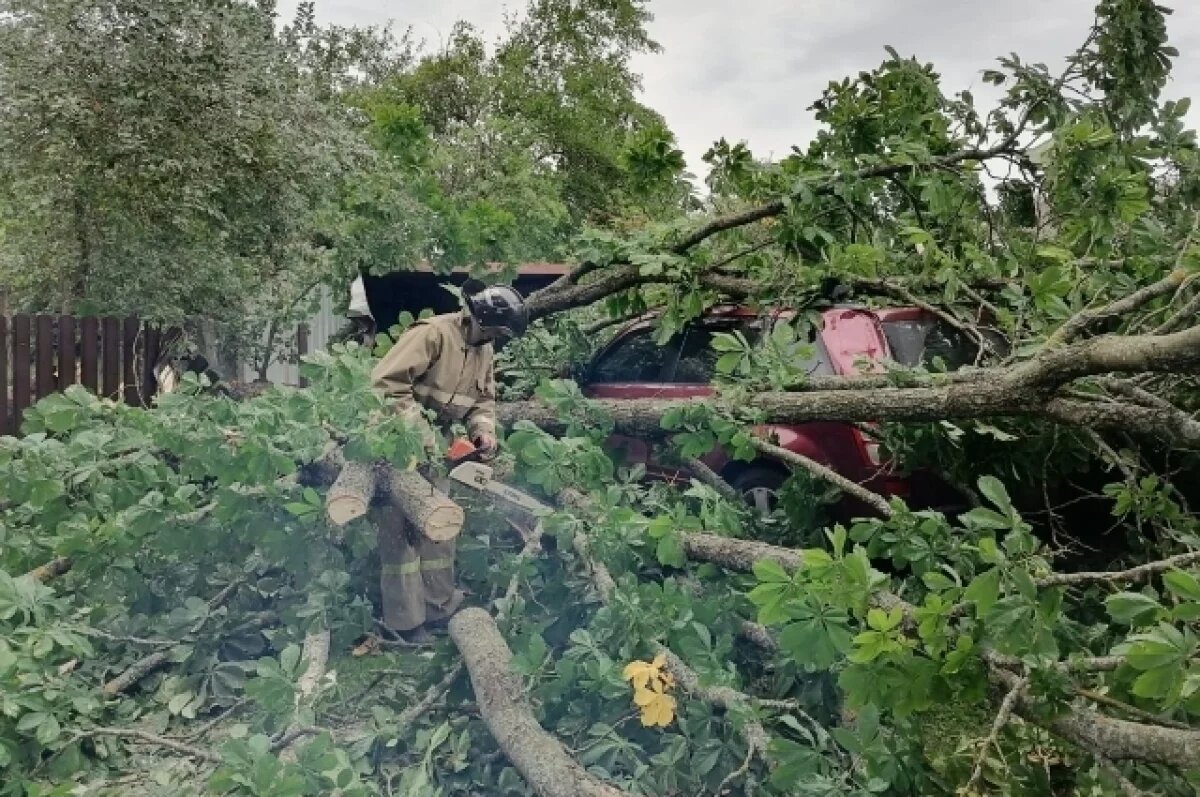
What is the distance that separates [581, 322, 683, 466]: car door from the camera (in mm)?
4801

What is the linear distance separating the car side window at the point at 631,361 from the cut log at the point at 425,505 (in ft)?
7.69

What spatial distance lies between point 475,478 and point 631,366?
229cm

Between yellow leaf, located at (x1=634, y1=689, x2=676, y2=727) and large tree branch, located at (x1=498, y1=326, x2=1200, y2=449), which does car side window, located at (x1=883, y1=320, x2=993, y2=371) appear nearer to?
large tree branch, located at (x1=498, y1=326, x2=1200, y2=449)

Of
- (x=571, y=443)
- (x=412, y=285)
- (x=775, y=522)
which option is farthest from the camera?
(x=412, y=285)

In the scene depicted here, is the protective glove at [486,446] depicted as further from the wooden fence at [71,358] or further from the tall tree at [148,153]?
the tall tree at [148,153]

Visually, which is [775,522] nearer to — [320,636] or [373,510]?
[373,510]

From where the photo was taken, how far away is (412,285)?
6117 mm

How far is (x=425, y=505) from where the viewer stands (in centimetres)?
257

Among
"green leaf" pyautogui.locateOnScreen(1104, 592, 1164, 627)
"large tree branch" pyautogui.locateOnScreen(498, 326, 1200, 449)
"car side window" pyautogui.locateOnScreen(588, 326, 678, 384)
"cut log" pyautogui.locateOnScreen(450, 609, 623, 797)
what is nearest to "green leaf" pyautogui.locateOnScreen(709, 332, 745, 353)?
"large tree branch" pyautogui.locateOnScreen(498, 326, 1200, 449)

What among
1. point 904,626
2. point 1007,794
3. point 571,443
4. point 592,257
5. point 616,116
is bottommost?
point 1007,794

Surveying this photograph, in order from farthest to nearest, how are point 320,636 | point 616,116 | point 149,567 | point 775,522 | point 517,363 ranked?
point 616,116 → point 517,363 → point 775,522 → point 149,567 → point 320,636

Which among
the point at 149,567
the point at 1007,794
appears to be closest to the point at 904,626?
the point at 1007,794

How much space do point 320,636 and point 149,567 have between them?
2.56 feet

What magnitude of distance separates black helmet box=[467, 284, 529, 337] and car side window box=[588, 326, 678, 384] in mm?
1663
